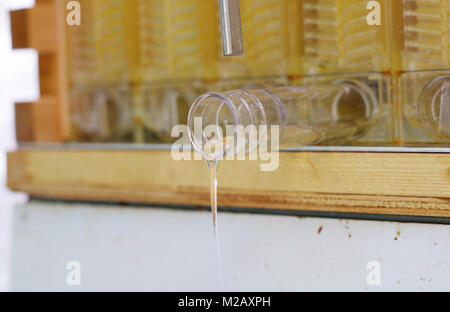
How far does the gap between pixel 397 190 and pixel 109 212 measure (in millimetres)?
387

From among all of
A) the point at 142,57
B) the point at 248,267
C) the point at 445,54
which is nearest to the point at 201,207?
the point at 248,267

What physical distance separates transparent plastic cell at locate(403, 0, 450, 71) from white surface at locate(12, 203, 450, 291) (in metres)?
0.16

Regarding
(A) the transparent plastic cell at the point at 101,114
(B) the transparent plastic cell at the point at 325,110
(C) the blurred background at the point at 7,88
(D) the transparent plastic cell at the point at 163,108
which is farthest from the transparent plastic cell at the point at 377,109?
(C) the blurred background at the point at 7,88

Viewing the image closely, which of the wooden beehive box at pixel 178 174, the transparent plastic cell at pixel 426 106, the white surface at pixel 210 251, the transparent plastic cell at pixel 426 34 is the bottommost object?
the white surface at pixel 210 251

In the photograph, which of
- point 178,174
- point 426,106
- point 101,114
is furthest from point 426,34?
point 101,114

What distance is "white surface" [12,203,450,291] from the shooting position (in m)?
0.60

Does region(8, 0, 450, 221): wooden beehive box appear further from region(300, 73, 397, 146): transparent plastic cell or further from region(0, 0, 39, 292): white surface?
region(0, 0, 39, 292): white surface

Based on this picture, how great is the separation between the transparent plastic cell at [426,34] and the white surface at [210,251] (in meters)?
0.16

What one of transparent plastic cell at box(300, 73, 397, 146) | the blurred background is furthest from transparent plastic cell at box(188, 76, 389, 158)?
the blurred background

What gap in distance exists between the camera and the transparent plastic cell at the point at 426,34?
0.58 metres

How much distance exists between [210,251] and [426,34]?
13.3 inches

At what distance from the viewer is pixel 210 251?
0.72 meters

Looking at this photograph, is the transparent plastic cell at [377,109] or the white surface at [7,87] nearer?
the transparent plastic cell at [377,109]

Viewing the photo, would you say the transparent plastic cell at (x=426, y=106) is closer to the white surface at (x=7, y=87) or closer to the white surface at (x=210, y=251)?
the white surface at (x=210, y=251)
